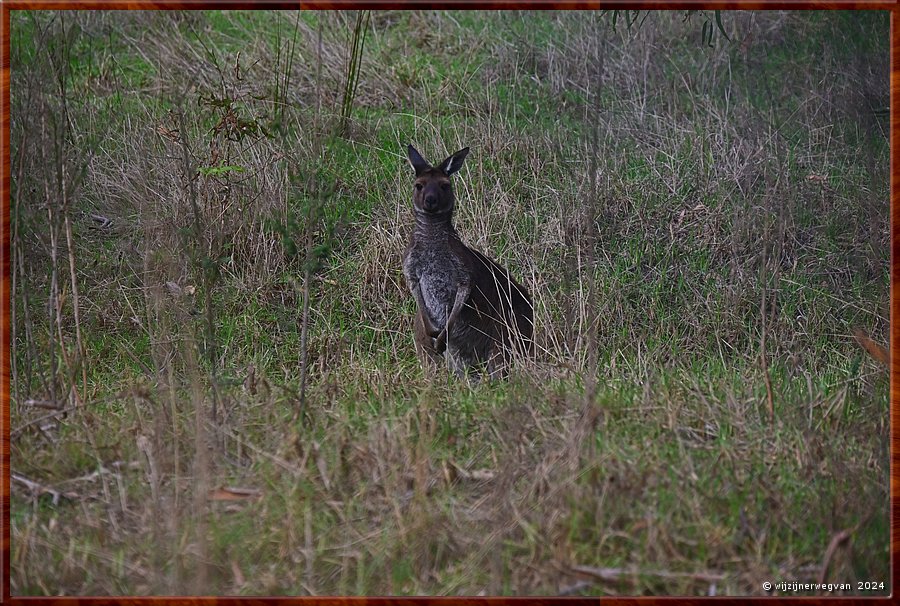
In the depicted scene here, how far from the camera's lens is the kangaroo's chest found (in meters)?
5.31

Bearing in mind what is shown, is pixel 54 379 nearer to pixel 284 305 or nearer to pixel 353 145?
pixel 284 305

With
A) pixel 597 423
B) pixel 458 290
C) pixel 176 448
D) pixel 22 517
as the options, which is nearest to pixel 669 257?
pixel 458 290

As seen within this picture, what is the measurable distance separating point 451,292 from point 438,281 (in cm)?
9

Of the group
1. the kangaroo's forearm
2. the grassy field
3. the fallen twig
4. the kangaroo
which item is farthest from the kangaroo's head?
the fallen twig

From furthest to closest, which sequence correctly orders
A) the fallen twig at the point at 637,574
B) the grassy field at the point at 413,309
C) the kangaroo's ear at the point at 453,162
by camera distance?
the kangaroo's ear at the point at 453,162 < the grassy field at the point at 413,309 < the fallen twig at the point at 637,574

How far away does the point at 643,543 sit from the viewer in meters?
3.09

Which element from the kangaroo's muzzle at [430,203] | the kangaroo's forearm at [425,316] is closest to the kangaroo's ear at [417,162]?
the kangaroo's muzzle at [430,203]

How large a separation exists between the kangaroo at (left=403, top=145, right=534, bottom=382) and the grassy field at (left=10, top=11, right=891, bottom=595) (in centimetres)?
22

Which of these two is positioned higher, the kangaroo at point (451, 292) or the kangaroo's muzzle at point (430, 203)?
the kangaroo's muzzle at point (430, 203)

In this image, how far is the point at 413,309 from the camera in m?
5.95

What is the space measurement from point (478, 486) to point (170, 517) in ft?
3.25

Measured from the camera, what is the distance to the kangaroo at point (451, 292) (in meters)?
5.23

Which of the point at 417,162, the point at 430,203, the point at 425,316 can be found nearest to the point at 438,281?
the point at 425,316

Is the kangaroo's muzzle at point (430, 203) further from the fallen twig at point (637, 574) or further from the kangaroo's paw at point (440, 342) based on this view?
the fallen twig at point (637, 574)
